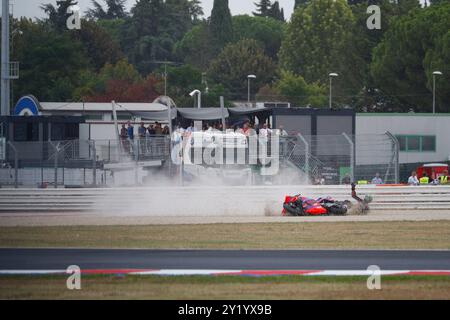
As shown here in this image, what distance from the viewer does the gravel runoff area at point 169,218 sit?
25125 mm

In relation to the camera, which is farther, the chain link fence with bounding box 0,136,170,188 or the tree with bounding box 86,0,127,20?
the tree with bounding box 86,0,127,20

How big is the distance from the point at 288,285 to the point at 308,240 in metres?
6.38

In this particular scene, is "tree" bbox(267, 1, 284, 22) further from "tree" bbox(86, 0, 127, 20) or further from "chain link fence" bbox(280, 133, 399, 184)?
"chain link fence" bbox(280, 133, 399, 184)

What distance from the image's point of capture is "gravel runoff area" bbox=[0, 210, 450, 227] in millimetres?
25125

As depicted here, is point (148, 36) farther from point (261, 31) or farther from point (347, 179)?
point (347, 179)

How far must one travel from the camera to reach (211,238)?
21031 millimetres

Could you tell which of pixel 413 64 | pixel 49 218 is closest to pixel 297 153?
pixel 49 218

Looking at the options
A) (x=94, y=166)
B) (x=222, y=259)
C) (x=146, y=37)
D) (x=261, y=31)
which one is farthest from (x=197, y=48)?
(x=222, y=259)

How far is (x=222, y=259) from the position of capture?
17.2 meters

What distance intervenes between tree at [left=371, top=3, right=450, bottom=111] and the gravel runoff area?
189ft

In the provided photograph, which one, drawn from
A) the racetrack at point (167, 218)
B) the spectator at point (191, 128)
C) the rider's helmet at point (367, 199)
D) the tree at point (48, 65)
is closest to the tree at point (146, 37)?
the tree at point (48, 65)

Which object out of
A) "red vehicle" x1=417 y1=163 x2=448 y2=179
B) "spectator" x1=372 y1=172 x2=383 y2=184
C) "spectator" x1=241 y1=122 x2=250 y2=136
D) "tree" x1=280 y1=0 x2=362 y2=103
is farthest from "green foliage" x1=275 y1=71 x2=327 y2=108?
"spectator" x1=372 y1=172 x2=383 y2=184

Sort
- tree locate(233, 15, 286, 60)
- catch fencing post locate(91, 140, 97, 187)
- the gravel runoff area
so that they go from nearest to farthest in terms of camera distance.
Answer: the gravel runoff area
catch fencing post locate(91, 140, 97, 187)
tree locate(233, 15, 286, 60)
